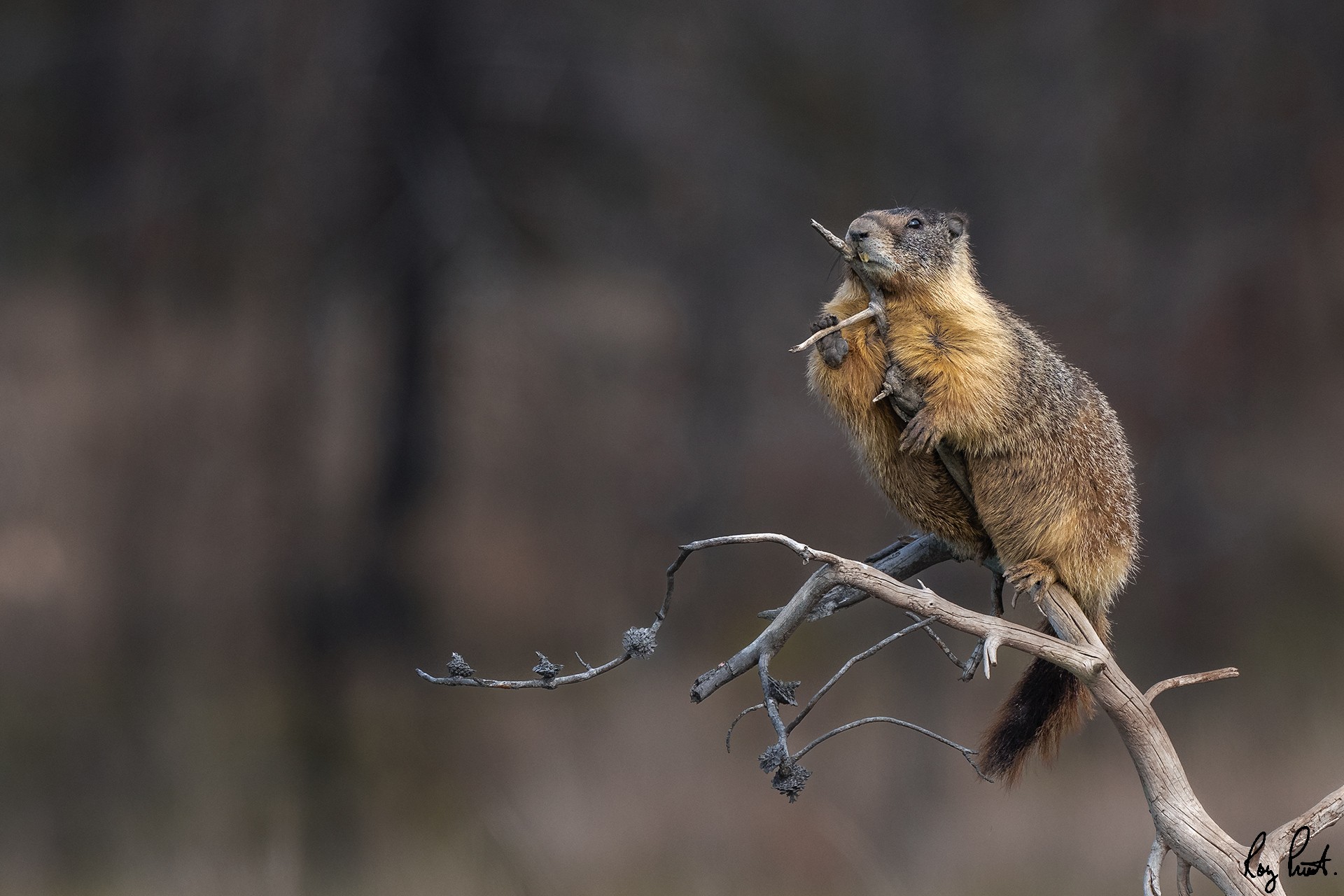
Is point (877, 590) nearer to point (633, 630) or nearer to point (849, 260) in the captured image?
point (633, 630)

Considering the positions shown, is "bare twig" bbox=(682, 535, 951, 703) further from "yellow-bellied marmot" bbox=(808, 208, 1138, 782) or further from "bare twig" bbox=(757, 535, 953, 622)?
"yellow-bellied marmot" bbox=(808, 208, 1138, 782)

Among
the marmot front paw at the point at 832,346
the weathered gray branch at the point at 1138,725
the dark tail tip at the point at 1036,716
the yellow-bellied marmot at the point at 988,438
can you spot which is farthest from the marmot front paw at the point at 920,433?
the dark tail tip at the point at 1036,716

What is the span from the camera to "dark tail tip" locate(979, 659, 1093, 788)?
2695mm

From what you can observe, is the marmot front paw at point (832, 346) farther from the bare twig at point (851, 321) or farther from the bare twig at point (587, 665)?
the bare twig at point (587, 665)

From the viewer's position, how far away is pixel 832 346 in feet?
8.54

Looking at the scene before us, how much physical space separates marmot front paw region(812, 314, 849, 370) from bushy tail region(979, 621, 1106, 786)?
2.80 feet

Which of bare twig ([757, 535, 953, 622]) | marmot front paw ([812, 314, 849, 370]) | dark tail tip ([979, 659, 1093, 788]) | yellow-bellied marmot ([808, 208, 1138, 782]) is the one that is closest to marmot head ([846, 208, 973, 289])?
yellow-bellied marmot ([808, 208, 1138, 782])

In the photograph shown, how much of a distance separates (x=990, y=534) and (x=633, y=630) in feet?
3.40

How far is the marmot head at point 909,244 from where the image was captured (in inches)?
100

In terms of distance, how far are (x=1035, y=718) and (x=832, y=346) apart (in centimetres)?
99

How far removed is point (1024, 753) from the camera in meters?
2.69

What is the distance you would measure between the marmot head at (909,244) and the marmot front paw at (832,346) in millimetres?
154
